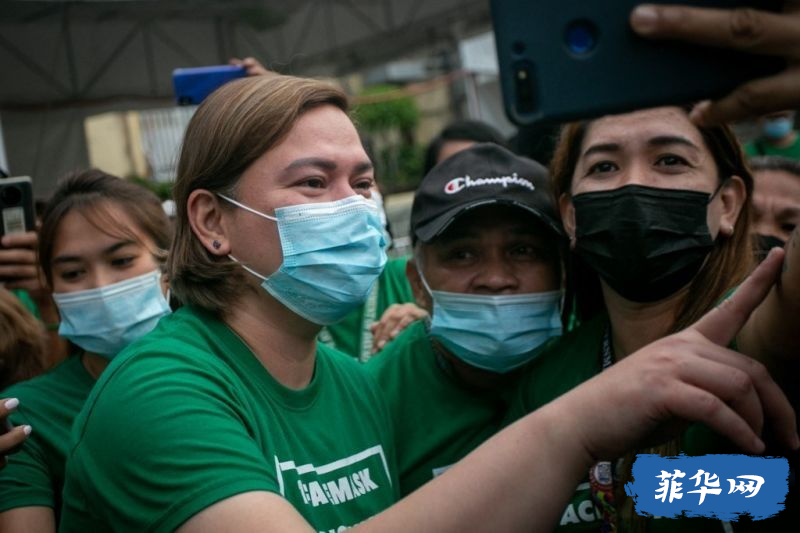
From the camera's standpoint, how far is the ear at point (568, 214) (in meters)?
2.70

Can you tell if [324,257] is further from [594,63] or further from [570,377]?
[594,63]

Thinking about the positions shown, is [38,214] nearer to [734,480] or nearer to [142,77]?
[734,480]

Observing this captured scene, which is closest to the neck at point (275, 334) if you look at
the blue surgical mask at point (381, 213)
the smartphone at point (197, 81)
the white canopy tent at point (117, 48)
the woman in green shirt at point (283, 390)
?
the woman in green shirt at point (283, 390)

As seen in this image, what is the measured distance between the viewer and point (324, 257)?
2414mm

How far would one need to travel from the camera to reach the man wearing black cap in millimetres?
2801

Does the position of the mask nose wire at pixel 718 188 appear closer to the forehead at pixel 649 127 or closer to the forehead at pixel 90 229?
the forehead at pixel 649 127

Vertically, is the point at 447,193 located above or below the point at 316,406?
above

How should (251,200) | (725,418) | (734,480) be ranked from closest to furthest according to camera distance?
(725,418), (734,480), (251,200)

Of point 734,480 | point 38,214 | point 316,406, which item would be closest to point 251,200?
point 316,406

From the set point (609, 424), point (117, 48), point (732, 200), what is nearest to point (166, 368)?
point (609, 424)

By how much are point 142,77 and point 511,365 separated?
775 cm

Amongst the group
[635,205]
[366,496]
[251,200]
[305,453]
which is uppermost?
[251,200]

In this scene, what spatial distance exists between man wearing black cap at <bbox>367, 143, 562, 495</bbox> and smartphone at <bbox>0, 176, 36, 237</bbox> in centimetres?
163

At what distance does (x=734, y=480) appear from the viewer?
1.89 m
